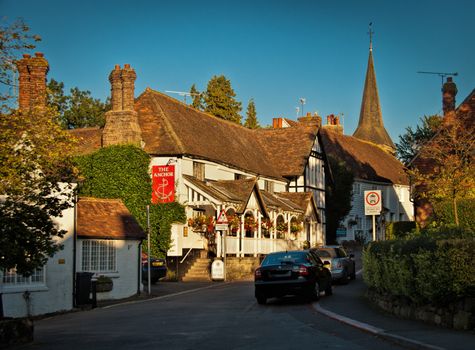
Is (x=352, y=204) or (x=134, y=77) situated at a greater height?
(x=134, y=77)

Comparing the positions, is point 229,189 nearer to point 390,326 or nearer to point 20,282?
point 20,282

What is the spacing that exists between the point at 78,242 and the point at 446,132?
1882 centimetres

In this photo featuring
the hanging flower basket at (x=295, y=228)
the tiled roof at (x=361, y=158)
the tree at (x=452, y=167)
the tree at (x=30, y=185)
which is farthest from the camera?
the tiled roof at (x=361, y=158)

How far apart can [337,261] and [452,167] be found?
21.2ft

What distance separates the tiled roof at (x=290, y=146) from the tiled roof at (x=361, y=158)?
31.3ft

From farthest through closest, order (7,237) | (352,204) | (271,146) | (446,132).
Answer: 1. (352,204)
2. (271,146)
3. (446,132)
4. (7,237)

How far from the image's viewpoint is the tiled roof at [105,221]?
2439 centimetres

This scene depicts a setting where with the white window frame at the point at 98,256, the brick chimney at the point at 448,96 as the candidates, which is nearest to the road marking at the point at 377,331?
the white window frame at the point at 98,256

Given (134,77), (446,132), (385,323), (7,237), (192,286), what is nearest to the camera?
(7,237)

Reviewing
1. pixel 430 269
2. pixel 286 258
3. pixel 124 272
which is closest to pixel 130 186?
pixel 124 272

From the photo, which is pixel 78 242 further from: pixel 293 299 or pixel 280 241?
pixel 280 241

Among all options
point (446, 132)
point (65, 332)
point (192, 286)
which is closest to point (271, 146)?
point (446, 132)

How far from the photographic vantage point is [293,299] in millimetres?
22719

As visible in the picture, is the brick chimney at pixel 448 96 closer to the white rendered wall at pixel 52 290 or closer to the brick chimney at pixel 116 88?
the brick chimney at pixel 116 88
